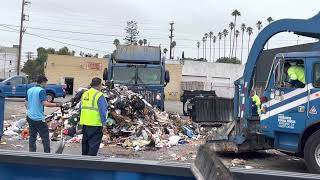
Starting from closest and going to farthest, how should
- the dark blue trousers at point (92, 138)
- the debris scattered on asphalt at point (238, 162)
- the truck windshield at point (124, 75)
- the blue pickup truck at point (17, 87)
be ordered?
1. the dark blue trousers at point (92, 138)
2. the debris scattered on asphalt at point (238, 162)
3. the truck windshield at point (124, 75)
4. the blue pickup truck at point (17, 87)

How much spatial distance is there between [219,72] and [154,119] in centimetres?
5392

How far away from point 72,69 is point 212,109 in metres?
41.7

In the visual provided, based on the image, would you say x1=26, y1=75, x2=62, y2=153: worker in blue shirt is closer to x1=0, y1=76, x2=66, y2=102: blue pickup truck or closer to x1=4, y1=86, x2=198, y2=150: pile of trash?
x1=4, y1=86, x2=198, y2=150: pile of trash

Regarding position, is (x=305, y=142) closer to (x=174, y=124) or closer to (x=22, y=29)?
(x=174, y=124)

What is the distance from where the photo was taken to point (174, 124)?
62.5 feet

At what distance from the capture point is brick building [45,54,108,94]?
61.4 m

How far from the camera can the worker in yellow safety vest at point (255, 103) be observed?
39.8ft

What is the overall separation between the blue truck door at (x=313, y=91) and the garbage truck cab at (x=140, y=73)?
10888 millimetres

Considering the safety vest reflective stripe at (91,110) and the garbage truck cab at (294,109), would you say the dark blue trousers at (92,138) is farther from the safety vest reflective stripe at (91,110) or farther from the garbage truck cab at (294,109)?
the garbage truck cab at (294,109)

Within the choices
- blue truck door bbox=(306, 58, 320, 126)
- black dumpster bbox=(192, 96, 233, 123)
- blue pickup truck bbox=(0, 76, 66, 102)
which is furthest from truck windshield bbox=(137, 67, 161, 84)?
blue pickup truck bbox=(0, 76, 66, 102)

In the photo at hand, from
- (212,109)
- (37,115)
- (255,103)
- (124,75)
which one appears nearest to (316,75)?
(255,103)

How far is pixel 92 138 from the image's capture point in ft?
31.3

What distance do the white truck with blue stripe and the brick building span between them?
165 feet

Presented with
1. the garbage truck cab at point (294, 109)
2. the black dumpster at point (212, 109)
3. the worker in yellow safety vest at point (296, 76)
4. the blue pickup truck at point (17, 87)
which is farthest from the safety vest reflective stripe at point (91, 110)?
the blue pickup truck at point (17, 87)
